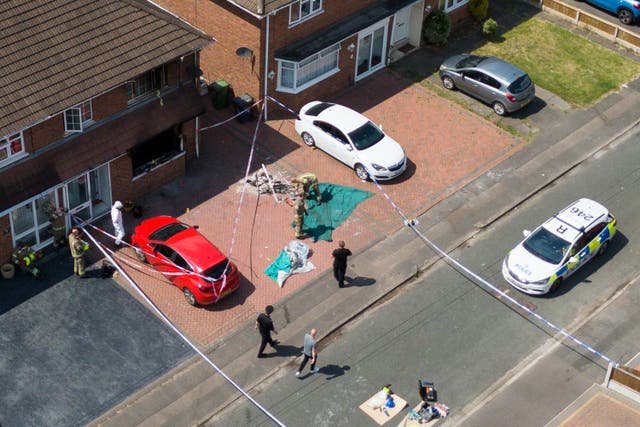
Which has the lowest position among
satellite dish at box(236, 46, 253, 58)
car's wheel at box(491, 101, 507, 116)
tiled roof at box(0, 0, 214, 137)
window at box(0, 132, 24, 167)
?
car's wheel at box(491, 101, 507, 116)

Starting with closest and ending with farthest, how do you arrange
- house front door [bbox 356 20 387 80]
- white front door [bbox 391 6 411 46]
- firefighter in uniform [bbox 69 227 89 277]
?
firefighter in uniform [bbox 69 227 89 277] → house front door [bbox 356 20 387 80] → white front door [bbox 391 6 411 46]

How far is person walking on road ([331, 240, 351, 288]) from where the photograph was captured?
31.7 m

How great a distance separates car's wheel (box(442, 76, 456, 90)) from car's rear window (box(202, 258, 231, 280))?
48.4ft

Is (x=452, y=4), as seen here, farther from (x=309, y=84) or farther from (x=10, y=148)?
(x=10, y=148)

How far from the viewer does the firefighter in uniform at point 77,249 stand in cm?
3144

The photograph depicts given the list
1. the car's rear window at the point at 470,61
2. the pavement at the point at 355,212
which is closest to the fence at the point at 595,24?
the pavement at the point at 355,212

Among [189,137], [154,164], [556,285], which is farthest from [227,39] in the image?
[556,285]

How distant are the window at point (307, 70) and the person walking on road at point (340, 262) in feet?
30.1

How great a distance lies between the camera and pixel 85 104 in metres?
32.2

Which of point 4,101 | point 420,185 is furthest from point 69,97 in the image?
point 420,185

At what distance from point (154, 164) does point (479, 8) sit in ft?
58.3

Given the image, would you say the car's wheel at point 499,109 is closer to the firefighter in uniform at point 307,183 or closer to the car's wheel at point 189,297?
the firefighter in uniform at point 307,183

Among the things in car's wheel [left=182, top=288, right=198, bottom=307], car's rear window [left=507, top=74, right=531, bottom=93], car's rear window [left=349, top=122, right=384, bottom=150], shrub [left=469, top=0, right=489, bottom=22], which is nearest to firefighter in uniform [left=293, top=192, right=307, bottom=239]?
car's rear window [left=349, top=122, right=384, bottom=150]

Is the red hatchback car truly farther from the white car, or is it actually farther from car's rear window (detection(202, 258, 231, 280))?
the white car
